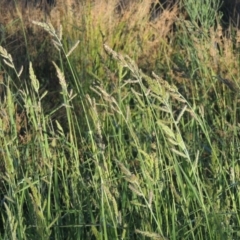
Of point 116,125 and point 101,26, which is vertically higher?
point 116,125

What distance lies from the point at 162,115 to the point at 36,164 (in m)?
0.80

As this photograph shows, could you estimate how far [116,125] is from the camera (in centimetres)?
201

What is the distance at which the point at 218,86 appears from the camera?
3654mm

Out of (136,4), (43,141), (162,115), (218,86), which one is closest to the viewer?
(43,141)

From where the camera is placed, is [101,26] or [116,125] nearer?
[116,125]

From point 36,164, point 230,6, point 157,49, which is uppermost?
point 36,164

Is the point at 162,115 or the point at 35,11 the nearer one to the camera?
the point at 162,115

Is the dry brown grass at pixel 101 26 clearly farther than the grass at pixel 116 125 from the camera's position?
Yes

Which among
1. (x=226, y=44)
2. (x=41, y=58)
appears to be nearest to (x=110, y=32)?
(x=41, y=58)

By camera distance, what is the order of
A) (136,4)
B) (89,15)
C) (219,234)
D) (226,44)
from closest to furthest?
(219,234), (226,44), (89,15), (136,4)

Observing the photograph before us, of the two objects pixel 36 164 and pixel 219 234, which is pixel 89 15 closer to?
pixel 36 164

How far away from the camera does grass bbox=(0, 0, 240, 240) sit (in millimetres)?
1927

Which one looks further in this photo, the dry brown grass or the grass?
the dry brown grass

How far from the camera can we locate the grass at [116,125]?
193 centimetres
